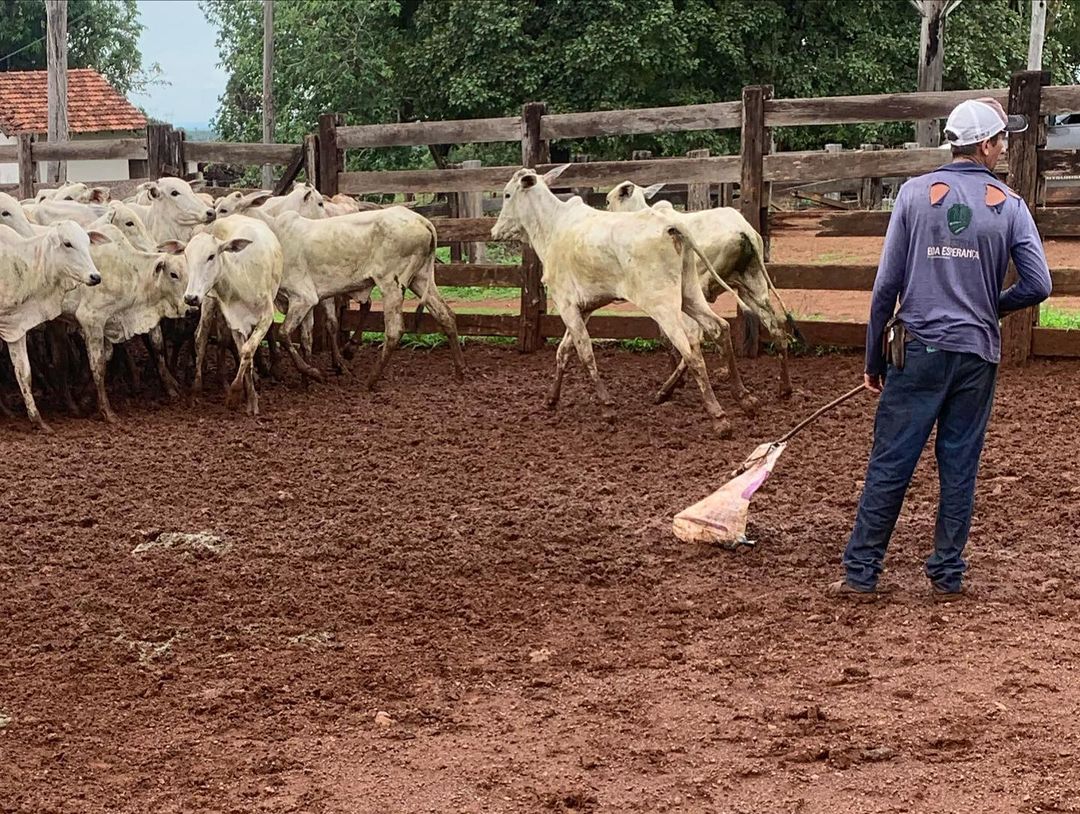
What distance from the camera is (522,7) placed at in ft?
83.1

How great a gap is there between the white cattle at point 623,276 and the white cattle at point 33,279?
3257mm

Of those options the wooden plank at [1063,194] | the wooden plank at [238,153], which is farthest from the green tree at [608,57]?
the wooden plank at [238,153]

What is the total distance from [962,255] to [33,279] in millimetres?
6625

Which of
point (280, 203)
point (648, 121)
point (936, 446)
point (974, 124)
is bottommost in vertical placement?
point (936, 446)

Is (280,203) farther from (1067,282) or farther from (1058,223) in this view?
(1067,282)

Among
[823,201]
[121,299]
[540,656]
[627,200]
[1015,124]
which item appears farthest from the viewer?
[823,201]

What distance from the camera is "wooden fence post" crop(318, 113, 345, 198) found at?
44.6ft

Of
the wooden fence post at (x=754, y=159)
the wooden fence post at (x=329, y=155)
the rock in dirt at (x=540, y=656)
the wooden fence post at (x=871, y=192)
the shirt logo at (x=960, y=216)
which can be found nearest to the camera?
the rock in dirt at (x=540, y=656)

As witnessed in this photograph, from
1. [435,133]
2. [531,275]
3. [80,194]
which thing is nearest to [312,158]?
[435,133]

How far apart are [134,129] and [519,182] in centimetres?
3417

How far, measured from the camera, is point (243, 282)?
10156mm

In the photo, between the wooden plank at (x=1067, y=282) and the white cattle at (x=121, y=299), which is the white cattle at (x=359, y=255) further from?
the wooden plank at (x=1067, y=282)

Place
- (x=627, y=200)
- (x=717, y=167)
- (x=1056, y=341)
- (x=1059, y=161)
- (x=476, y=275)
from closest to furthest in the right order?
(x=1059, y=161), (x=1056, y=341), (x=627, y=200), (x=717, y=167), (x=476, y=275)

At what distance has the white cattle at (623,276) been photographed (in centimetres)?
909
